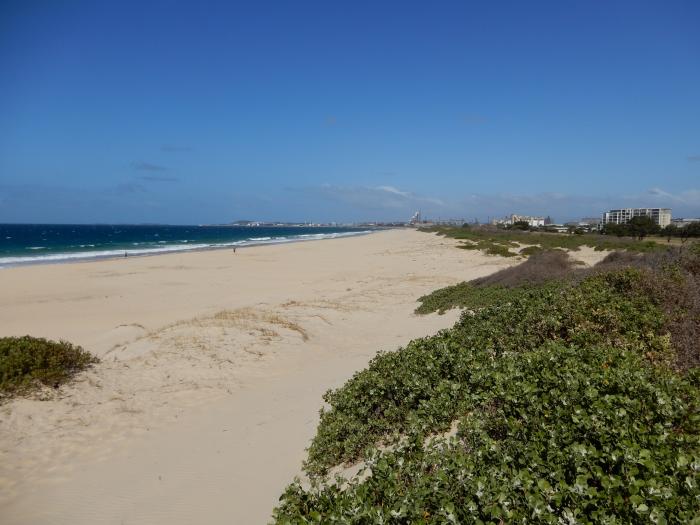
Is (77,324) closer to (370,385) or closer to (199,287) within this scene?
(199,287)

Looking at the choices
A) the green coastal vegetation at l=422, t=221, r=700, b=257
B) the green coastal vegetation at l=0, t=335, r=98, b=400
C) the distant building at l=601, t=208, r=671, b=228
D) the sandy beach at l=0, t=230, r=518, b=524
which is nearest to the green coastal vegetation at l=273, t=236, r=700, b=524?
the sandy beach at l=0, t=230, r=518, b=524

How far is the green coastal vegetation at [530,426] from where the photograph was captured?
97.3 inches

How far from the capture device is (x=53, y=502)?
5.12m

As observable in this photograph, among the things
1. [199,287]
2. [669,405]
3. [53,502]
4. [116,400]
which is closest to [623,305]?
[669,405]

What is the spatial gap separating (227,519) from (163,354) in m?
5.92

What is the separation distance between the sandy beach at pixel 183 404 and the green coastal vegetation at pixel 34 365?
0.26 meters

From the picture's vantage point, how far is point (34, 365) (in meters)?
7.49

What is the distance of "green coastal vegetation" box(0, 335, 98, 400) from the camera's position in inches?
279

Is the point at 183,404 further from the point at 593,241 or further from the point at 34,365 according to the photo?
the point at 593,241

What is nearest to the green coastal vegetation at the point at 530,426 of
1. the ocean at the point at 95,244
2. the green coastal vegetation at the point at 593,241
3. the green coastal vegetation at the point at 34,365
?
the green coastal vegetation at the point at 34,365

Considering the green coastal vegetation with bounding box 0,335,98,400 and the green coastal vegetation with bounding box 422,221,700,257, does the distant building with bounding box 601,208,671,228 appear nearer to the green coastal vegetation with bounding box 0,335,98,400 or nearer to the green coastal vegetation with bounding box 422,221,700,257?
the green coastal vegetation with bounding box 422,221,700,257

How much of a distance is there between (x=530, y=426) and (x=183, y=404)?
618 cm

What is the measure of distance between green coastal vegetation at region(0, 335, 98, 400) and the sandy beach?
261 mm

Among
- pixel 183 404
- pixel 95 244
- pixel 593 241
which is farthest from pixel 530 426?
pixel 95 244
